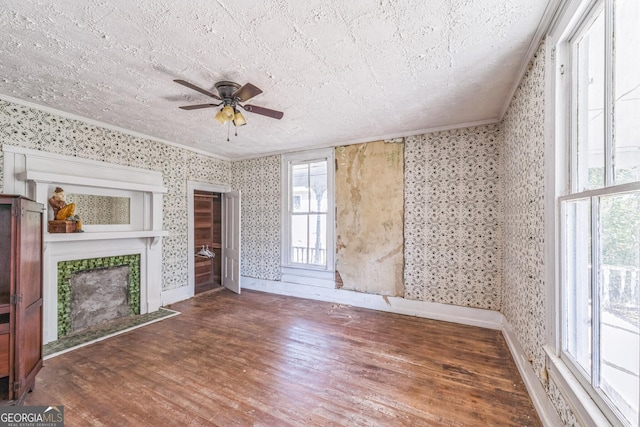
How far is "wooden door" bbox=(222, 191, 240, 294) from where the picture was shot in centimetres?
504

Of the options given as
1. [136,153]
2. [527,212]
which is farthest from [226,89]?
[527,212]

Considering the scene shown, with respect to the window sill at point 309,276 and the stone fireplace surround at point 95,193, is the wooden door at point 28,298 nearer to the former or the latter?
the stone fireplace surround at point 95,193

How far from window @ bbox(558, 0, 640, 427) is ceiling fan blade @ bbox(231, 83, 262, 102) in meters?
1.99

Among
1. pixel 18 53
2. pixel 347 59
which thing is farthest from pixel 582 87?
pixel 18 53

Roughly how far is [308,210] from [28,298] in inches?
137

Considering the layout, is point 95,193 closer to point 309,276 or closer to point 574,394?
point 309,276

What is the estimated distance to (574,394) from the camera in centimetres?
132

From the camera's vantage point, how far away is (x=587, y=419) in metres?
1.19

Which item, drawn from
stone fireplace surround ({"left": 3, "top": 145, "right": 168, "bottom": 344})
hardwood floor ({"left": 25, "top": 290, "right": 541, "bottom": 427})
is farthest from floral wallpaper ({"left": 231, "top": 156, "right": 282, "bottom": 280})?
hardwood floor ({"left": 25, "top": 290, "right": 541, "bottom": 427})

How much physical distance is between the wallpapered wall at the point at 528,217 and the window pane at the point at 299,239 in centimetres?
299

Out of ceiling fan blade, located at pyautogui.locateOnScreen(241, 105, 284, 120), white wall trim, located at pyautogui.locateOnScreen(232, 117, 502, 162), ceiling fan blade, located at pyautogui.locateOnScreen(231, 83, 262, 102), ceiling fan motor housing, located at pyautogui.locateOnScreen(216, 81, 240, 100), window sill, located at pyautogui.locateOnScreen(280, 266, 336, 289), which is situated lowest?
window sill, located at pyautogui.locateOnScreen(280, 266, 336, 289)

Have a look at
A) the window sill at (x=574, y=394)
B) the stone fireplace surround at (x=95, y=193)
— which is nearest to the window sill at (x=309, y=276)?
the stone fireplace surround at (x=95, y=193)

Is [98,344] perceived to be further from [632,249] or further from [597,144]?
[597,144]

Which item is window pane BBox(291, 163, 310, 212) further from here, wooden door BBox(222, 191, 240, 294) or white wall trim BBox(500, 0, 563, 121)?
white wall trim BBox(500, 0, 563, 121)
